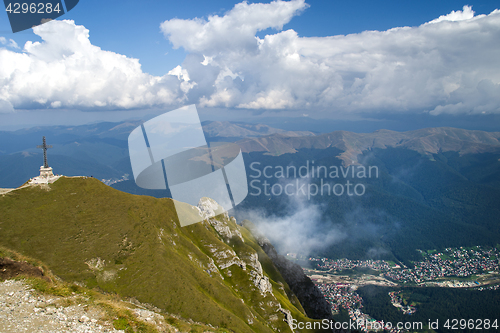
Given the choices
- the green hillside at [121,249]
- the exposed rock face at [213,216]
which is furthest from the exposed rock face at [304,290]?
the green hillside at [121,249]

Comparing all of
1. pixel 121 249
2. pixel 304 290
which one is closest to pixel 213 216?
pixel 304 290

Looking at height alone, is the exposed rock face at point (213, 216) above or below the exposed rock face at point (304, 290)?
above

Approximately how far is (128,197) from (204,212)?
45.5 metres

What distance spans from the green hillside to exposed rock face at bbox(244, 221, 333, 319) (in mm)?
37401

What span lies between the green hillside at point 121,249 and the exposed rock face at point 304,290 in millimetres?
37401

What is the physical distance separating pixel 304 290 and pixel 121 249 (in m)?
83.3

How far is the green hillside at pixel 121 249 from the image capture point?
3566 centimetres

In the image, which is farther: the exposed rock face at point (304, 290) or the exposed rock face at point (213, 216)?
the exposed rock face at point (304, 290)

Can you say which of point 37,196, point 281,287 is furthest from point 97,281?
point 281,287

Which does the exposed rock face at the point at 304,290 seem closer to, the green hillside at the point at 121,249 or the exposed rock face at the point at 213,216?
the exposed rock face at the point at 213,216

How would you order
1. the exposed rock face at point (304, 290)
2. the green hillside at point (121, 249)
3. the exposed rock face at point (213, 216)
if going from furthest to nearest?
the exposed rock face at point (304, 290), the exposed rock face at point (213, 216), the green hillside at point (121, 249)

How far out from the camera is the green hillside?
117 ft

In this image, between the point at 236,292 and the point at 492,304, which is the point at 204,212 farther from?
the point at 492,304

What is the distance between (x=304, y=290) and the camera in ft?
323
